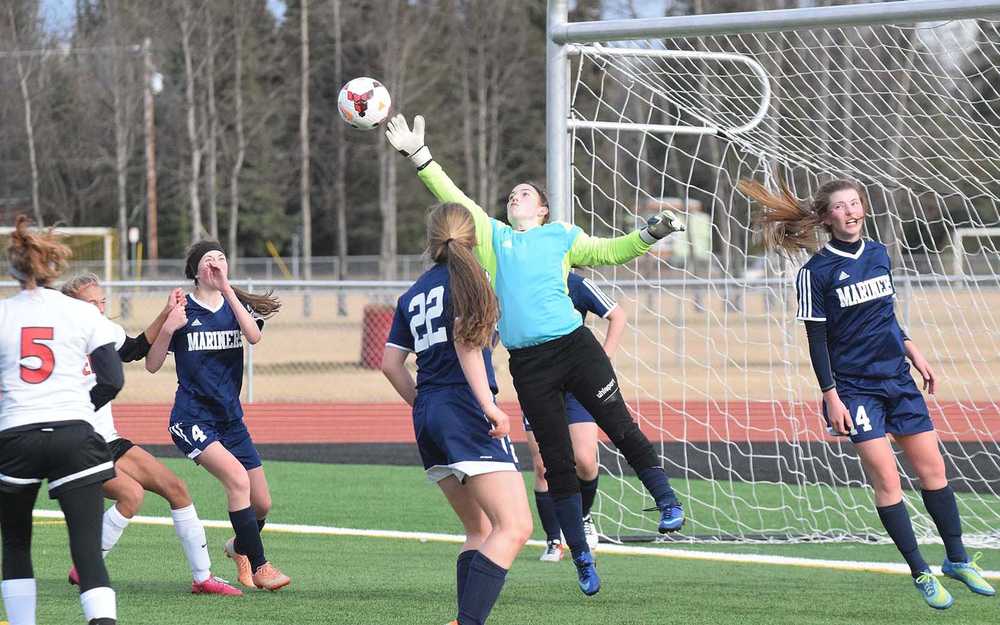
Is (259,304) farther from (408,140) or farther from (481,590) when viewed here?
(481,590)

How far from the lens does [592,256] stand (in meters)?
5.73

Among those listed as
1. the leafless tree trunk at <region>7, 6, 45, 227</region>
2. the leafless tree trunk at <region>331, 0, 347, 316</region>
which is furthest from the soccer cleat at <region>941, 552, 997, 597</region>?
the leafless tree trunk at <region>331, 0, 347, 316</region>

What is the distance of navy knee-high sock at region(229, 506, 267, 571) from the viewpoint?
6.21 metres

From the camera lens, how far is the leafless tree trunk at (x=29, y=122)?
3036cm

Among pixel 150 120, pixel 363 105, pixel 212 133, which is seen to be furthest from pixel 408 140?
pixel 212 133

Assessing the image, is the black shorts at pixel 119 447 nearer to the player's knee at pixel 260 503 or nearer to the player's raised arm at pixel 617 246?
the player's knee at pixel 260 503

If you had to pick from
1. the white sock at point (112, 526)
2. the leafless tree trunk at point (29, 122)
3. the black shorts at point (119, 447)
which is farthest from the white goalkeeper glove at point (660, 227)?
the leafless tree trunk at point (29, 122)

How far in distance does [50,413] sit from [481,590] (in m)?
1.69

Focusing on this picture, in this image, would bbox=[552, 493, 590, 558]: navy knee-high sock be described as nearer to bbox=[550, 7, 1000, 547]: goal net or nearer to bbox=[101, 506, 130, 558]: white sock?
bbox=[101, 506, 130, 558]: white sock

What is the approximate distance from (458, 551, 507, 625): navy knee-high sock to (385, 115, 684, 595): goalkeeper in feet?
3.17

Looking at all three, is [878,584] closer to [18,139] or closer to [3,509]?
[3,509]

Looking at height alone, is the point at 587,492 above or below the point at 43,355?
below

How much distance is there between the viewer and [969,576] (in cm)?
586

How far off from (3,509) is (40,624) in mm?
1063
